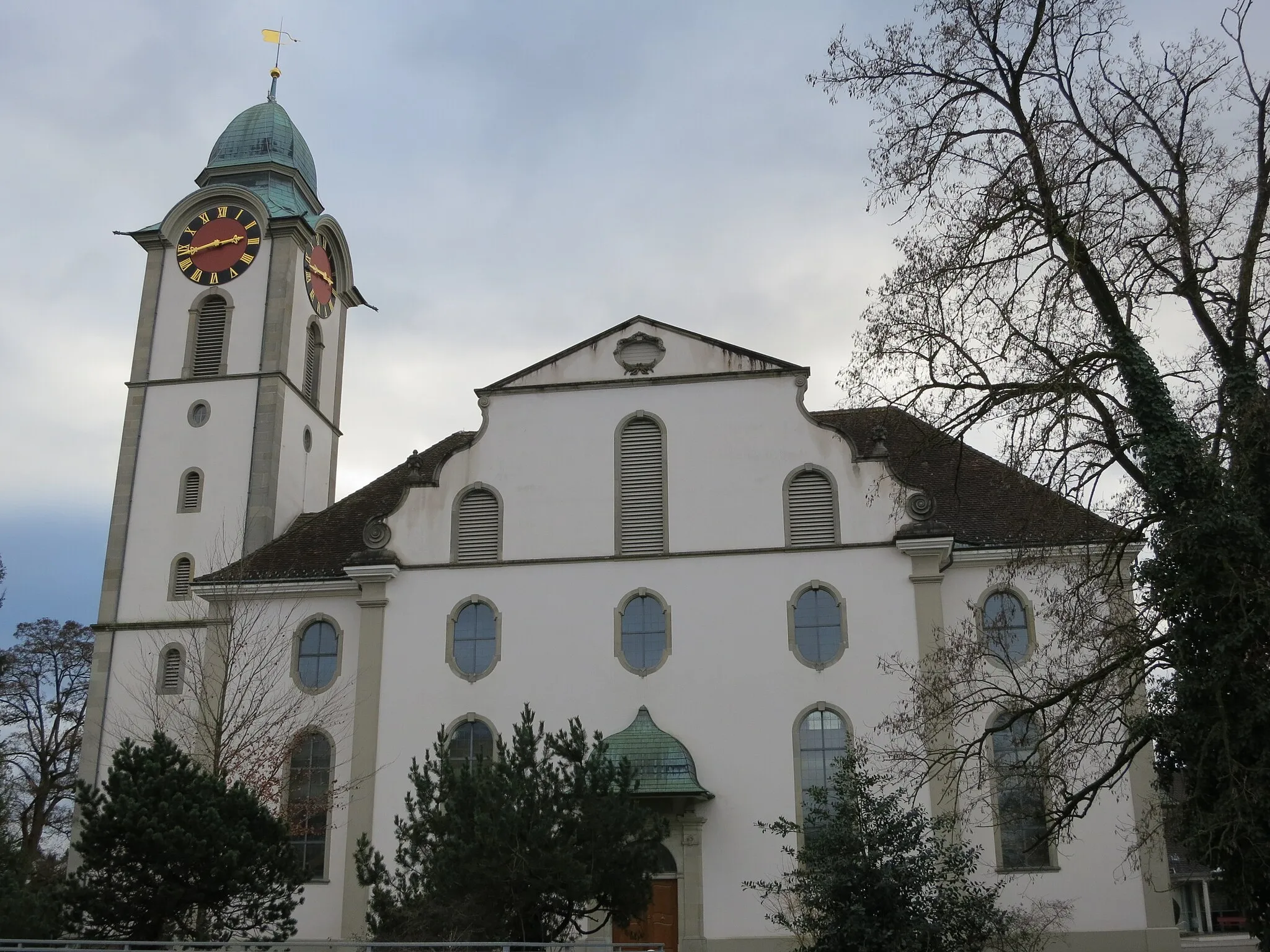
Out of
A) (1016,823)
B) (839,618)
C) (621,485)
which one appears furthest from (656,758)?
(1016,823)

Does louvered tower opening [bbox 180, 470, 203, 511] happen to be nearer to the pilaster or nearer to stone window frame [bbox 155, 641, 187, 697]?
stone window frame [bbox 155, 641, 187, 697]

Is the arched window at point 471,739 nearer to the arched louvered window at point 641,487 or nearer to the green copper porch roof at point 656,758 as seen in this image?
the green copper porch roof at point 656,758

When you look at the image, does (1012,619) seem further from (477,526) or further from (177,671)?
(177,671)

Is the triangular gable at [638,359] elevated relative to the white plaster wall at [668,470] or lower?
elevated

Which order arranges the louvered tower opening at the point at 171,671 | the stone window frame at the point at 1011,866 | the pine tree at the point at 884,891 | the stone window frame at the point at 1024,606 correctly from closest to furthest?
the pine tree at the point at 884,891 < the stone window frame at the point at 1011,866 < the stone window frame at the point at 1024,606 < the louvered tower opening at the point at 171,671

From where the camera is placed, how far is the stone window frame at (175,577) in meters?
28.0

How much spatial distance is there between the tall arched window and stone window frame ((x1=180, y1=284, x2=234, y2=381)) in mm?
15411

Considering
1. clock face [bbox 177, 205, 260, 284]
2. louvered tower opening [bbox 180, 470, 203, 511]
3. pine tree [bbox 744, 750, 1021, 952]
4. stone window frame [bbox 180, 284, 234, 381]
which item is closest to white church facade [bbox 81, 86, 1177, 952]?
louvered tower opening [bbox 180, 470, 203, 511]

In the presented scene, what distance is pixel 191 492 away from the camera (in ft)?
96.1

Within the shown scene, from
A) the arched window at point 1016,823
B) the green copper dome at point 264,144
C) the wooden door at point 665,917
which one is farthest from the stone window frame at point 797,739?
the green copper dome at point 264,144

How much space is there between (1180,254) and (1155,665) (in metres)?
4.43

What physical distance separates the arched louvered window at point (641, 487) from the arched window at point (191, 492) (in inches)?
390

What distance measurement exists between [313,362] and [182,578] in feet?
21.7

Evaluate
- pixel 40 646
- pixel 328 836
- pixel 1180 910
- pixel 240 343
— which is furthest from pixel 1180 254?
pixel 40 646
